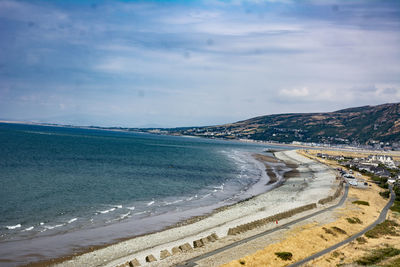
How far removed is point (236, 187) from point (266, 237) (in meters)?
33.6

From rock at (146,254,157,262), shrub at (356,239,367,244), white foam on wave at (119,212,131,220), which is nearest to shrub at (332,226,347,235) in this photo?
shrub at (356,239,367,244)

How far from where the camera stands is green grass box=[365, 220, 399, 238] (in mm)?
31702

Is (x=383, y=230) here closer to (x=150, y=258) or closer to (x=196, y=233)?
(x=196, y=233)

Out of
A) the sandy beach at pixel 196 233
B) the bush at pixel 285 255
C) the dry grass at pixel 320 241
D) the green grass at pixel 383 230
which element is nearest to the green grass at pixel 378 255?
the dry grass at pixel 320 241

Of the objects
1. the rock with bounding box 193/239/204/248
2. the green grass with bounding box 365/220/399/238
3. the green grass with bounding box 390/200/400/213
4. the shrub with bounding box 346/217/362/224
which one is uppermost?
the rock with bounding box 193/239/204/248

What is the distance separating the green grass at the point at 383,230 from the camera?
31702 mm

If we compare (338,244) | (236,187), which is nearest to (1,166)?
(236,187)

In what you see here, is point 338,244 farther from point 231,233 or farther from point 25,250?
point 25,250

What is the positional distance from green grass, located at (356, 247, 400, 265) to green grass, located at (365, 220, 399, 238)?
4.48m

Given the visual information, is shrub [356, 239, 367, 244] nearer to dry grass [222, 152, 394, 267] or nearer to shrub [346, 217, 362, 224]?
dry grass [222, 152, 394, 267]

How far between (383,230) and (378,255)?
9406 mm

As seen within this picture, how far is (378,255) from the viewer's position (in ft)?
83.2

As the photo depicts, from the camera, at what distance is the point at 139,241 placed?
30031 millimetres

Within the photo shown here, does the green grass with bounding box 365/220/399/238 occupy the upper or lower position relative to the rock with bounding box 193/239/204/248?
lower
